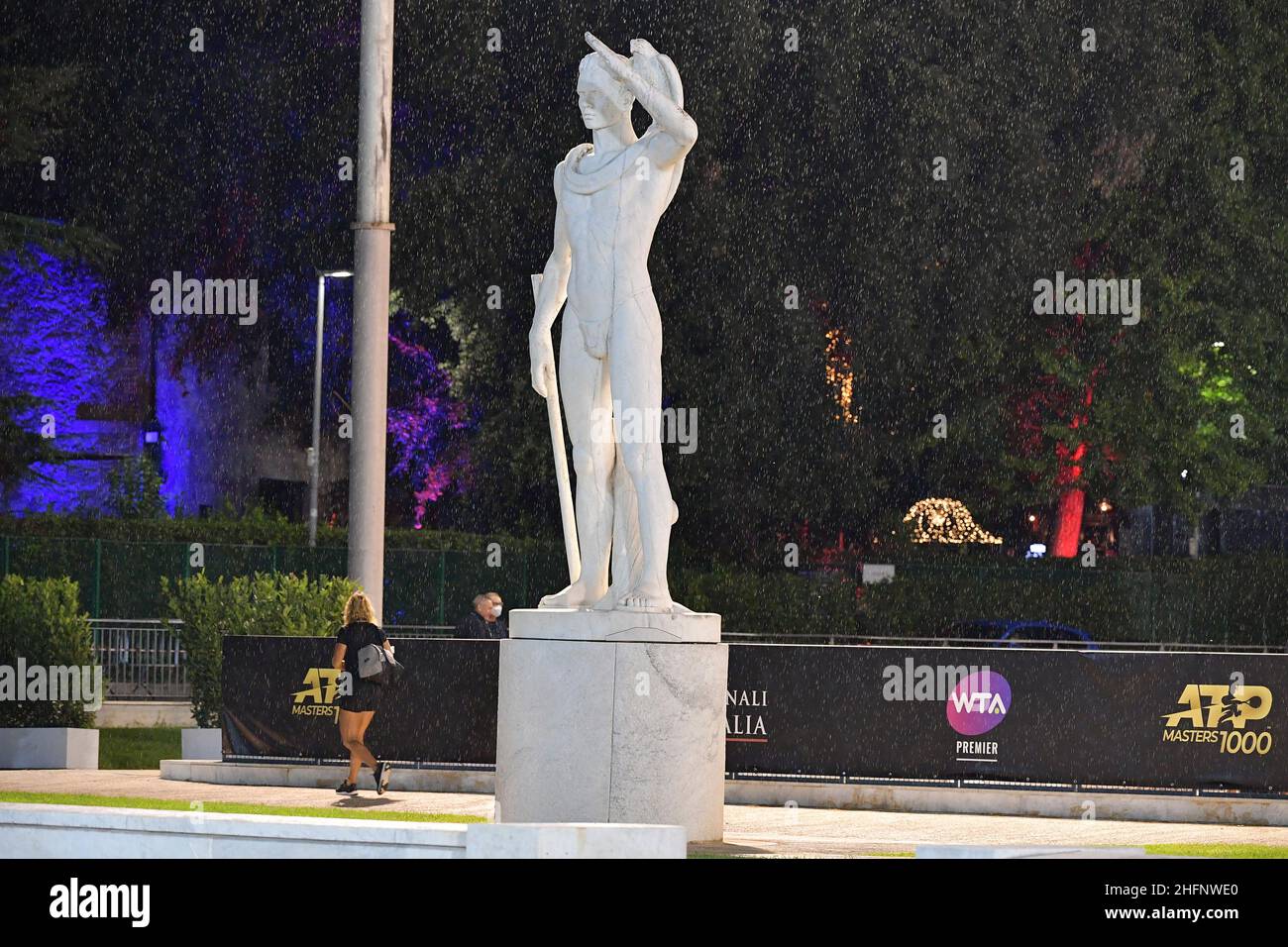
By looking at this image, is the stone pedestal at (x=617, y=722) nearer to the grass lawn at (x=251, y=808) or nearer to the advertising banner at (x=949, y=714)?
the grass lawn at (x=251, y=808)

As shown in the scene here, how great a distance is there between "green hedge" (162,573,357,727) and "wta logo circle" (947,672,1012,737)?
6.33 meters

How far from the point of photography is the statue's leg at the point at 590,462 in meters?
14.4

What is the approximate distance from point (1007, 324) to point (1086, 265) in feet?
15.8

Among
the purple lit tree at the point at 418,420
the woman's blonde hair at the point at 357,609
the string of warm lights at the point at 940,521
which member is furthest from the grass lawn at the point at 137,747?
the purple lit tree at the point at 418,420

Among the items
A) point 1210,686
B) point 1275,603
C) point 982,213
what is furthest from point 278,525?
point 1210,686

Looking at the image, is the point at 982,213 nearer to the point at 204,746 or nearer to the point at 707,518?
the point at 707,518

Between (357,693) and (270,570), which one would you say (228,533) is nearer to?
(270,570)

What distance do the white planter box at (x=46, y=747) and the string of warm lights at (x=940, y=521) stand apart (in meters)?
24.9

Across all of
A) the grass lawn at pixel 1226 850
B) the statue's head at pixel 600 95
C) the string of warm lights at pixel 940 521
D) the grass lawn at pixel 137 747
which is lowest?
the grass lawn at pixel 137 747

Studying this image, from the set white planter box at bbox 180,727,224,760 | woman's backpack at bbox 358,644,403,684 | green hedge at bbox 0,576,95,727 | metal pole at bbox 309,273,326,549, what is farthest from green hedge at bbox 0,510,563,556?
woman's backpack at bbox 358,644,403,684

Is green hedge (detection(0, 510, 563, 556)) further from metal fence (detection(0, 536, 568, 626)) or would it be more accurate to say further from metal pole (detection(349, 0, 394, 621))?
metal pole (detection(349, 0, 394, 621))

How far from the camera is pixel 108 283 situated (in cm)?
4575

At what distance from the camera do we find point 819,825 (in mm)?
16203

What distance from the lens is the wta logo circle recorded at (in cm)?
1836
